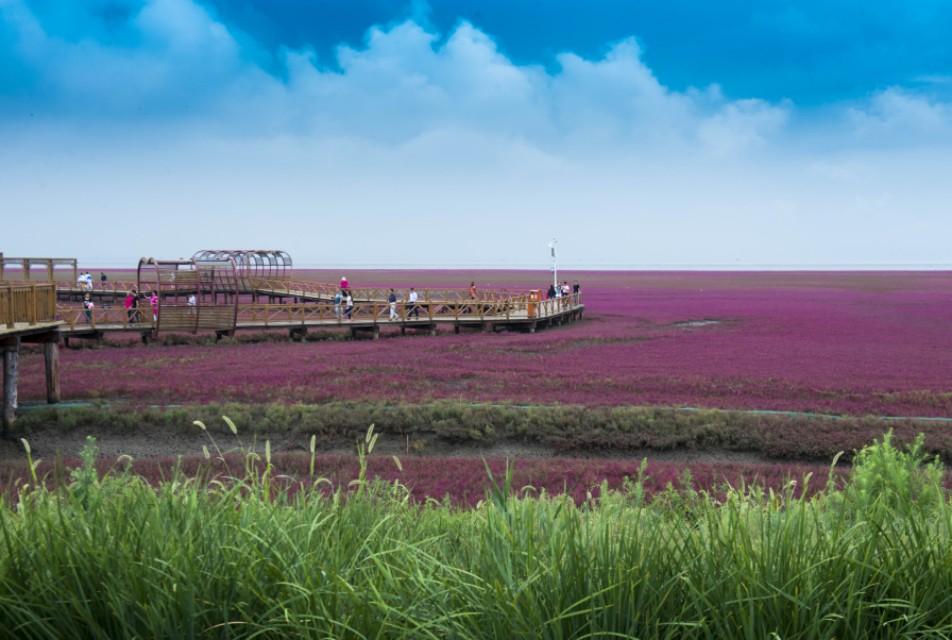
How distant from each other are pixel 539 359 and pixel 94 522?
24.3 metres

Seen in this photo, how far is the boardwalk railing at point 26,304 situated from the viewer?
18.2 meters

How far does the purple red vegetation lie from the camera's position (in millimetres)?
19656

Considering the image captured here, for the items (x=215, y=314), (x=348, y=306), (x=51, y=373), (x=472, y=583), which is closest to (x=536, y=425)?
(x=51, y=373)

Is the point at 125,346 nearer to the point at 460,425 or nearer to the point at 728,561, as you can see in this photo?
the point at 460,425

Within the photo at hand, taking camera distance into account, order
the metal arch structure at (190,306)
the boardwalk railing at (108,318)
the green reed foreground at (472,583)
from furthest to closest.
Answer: the metal arch structure at (190,306)
the boardwalk railing at (108,318)
the green reed foreground at (472,583)

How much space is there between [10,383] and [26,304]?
7.50 ft

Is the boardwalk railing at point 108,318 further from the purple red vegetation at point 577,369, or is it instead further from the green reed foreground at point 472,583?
the green reed foreground at point 472,583

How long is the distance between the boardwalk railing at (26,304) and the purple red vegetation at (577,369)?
2303mm

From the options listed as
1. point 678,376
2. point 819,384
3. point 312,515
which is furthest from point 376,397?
point 312,515

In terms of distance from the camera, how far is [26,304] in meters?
19.3

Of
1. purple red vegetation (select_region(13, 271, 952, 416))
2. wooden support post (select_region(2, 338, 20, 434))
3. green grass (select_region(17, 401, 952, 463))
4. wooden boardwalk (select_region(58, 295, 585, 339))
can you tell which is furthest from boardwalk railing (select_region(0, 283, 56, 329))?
wooden boardwalk (select_region(58, 295, 585, 339))

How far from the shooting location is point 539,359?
27562mm

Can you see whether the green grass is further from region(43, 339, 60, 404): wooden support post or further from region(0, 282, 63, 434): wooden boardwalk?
region(43, 339, 60, 404): wooden support post

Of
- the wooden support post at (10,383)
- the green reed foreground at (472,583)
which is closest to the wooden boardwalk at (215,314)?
the wooden support post at (10,383)
